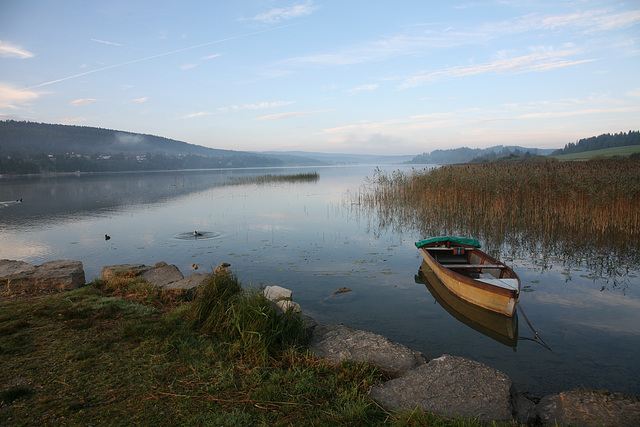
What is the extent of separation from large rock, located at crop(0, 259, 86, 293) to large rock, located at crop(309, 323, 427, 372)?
5872mm

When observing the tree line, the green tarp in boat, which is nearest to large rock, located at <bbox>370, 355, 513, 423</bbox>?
the green tarp in boat

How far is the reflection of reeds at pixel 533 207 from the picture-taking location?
46.8 feet

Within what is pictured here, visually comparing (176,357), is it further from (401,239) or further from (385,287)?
(401,239)

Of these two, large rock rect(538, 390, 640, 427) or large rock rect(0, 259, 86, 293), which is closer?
large rock rect(538, 390, 640, 427)

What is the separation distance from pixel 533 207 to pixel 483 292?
11.0m

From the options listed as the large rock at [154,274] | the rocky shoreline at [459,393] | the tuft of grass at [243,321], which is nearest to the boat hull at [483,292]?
the rocky shoreline at [459,393]

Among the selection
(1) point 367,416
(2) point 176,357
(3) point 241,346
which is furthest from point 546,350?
(2) point 176,357

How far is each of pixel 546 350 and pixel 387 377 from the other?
413 centimetres

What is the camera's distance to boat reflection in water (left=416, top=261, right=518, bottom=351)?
7305 mm

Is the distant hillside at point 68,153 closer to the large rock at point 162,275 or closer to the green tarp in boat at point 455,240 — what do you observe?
the large rock at point 162,275

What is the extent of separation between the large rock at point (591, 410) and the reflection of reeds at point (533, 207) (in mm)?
11328

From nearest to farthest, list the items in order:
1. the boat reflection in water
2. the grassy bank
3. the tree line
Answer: the grassy bank < the boat reflection in water < the tree line

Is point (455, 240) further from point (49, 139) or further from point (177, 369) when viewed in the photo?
point (49, 139)

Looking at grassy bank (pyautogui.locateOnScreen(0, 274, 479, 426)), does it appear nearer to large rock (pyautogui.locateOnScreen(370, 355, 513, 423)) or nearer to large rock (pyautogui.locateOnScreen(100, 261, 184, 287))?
large rock (pyautogui.locateOnScreen(370, 355, 513, 423))
